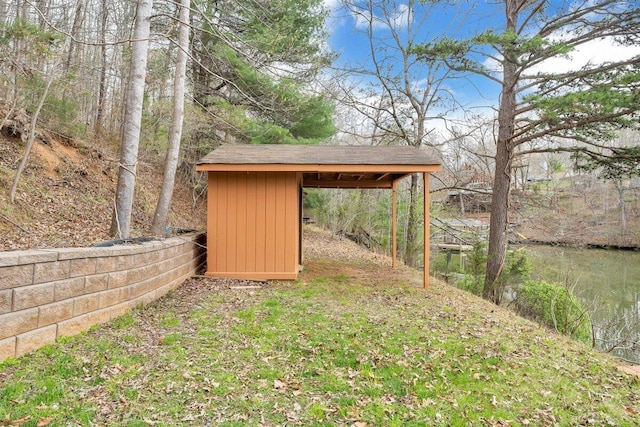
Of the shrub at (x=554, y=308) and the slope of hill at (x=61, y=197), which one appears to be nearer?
the slope of hill at (x=61, y=197)

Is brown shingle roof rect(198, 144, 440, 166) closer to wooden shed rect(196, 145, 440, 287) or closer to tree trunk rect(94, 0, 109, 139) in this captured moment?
wooden shed rect(196, 145, 440, 287)

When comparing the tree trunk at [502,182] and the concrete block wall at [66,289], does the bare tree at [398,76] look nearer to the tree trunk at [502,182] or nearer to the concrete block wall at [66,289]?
the tree trunk at [502,182]

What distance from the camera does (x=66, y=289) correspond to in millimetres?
2934

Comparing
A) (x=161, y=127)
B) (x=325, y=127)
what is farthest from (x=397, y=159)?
(x=161, y=127)

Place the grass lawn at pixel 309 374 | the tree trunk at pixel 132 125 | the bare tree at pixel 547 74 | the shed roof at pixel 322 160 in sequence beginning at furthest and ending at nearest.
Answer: the bare tree at pixel 547 74
the shed roof at pixel 322 160
the tree trunk at pixel 132 125
the grass lawn at pixel 309 374

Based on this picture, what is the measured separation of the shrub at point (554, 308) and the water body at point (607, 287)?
27 cm

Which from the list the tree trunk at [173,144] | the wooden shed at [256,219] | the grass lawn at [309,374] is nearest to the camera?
the grass lawn at [309,374]

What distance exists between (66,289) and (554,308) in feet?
26.6

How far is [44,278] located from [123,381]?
A: 1002 mm

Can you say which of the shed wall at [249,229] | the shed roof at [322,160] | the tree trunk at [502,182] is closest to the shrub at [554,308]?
the tree trunk at [502,182]

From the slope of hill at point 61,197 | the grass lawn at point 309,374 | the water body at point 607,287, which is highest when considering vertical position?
the slope of hill at point 61,197

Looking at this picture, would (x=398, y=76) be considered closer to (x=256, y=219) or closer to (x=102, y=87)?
(x=256, y=219)

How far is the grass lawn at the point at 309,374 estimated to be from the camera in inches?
89.9

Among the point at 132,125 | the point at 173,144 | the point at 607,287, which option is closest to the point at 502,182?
the point at 607,287
